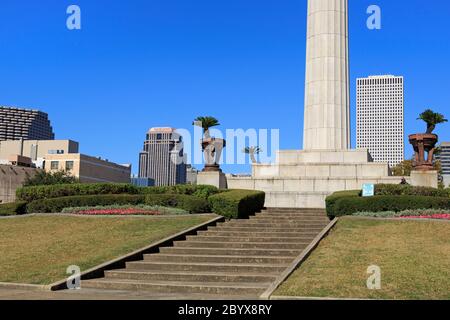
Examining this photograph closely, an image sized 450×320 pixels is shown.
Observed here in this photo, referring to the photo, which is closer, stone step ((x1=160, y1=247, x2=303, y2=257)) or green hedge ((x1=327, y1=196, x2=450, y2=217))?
stone step ((x1=160, y1=247, x2=303, y2=257))

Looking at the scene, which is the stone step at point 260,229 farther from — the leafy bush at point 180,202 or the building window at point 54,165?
the building window at point 54,165

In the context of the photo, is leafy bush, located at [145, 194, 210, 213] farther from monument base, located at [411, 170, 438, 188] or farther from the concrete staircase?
monument base, located at [411, 170, 438, 188]

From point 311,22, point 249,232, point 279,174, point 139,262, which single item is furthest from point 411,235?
point 311,22

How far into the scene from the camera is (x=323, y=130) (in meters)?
32.8

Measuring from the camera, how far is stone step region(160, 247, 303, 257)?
17531 mm

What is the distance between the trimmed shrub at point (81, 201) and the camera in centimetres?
2614

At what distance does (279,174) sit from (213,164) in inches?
158

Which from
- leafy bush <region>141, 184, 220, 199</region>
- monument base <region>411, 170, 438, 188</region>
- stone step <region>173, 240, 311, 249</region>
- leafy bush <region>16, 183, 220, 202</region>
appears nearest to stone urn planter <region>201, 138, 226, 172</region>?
leafy bush <region>141, 184, 220, 199</region>

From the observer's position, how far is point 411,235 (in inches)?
709

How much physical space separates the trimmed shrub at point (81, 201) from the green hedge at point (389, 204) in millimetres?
9757

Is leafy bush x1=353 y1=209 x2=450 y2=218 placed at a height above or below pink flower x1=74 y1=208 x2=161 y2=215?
above

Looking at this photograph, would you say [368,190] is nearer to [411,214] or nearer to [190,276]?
[411,214]

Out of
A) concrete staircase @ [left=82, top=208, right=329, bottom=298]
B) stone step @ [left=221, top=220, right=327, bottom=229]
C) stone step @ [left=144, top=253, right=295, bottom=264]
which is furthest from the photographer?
stone step @ [left=221, top=220, right=327, bottom=229]
